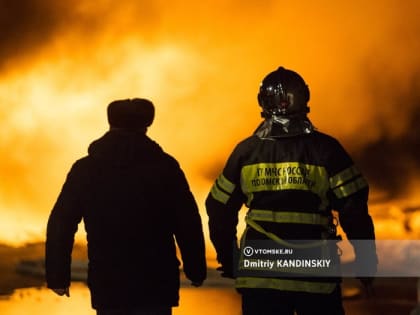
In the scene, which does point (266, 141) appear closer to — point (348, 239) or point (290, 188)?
point (290, 188)

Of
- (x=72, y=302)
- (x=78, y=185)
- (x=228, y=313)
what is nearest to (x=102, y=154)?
(x=78, y=185)

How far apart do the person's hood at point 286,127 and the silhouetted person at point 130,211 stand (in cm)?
51

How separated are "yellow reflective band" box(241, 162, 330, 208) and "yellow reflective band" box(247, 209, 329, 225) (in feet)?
0.26

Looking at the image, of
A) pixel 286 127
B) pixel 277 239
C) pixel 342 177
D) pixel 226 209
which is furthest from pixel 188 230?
pixel 342 177

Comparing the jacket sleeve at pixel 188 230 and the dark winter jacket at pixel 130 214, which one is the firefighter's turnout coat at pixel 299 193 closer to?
the jacket sleeve at pixel 188 230

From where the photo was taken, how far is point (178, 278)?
551 cm

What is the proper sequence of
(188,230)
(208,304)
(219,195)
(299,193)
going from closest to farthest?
(299,193) → (188,230) → (219,195) → (208,304)

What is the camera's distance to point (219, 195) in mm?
5598

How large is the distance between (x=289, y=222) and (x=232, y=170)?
1.40 ft

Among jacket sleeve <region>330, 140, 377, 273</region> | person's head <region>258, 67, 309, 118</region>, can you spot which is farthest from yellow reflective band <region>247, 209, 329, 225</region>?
person's head <region>258, 67, 309, 118</region>

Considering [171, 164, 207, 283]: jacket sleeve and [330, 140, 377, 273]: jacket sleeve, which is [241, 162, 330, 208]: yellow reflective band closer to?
[330, 140, 377, 273]: jacket sleeve

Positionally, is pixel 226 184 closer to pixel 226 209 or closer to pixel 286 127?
pixel 226 209

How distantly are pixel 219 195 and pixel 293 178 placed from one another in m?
0.47

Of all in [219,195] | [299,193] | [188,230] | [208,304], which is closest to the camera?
[299,193]
